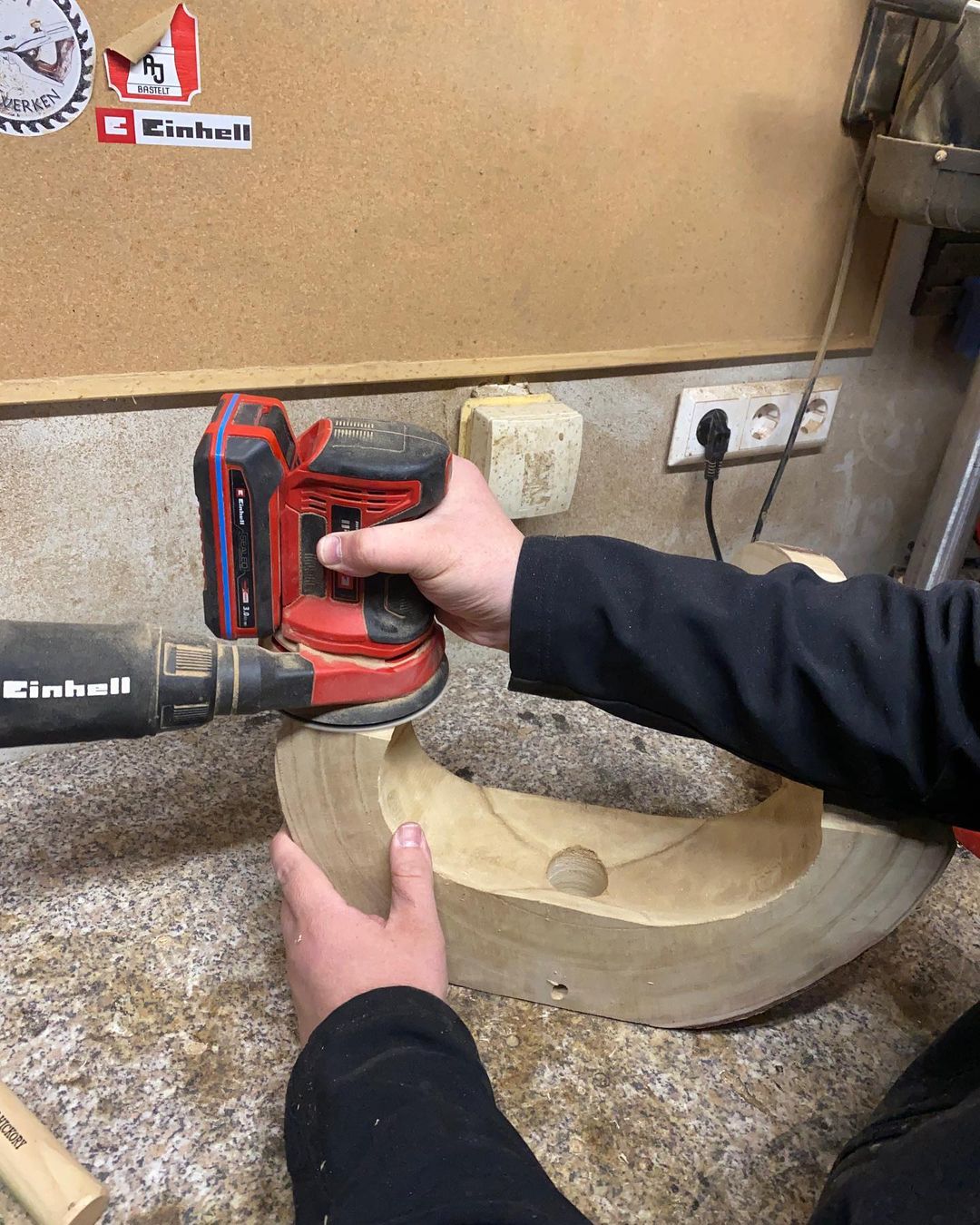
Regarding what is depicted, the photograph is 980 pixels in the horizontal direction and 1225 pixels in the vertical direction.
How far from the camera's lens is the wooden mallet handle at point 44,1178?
475mm

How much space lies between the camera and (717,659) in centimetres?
57

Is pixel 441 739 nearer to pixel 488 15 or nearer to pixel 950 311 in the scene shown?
pixel 488 15

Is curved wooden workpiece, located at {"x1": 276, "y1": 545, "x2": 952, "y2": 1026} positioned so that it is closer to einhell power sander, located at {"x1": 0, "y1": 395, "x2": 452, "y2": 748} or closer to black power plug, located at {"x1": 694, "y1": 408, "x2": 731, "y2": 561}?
einhell power sander, located at {"x1": 0, "y1": 395, "x2": 452, "y2": 748}

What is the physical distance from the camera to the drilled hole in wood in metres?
0.74

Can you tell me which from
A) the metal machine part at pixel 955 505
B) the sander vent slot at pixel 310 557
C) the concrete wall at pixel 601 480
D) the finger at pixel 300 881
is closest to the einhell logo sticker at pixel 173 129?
the concrete wall at pixel 601 480

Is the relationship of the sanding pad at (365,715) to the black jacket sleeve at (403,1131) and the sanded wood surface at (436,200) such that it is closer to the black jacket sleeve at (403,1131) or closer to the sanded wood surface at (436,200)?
the black jacket sleeve at (403,1131)

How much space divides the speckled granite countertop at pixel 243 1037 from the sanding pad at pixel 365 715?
22 cm

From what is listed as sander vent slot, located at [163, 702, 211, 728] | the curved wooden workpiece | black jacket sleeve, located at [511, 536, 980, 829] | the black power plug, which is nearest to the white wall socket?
the black power plug

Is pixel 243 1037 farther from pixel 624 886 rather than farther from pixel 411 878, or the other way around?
pixel 624 886

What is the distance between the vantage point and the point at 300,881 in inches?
25.5

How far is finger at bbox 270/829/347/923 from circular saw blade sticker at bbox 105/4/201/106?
616mm

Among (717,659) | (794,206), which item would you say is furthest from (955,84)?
(717,659)

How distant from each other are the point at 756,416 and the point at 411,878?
0.79m

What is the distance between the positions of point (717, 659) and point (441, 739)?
1.52 feet
